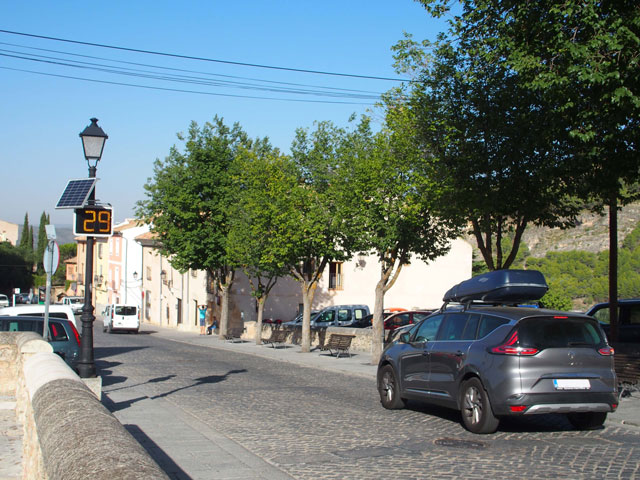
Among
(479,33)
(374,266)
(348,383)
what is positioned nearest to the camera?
(479,33)

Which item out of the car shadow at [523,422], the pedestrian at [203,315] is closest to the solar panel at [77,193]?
the car shadow at [523,422]

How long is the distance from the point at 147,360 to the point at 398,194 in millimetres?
10353

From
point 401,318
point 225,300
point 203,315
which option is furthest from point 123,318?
point 401,318

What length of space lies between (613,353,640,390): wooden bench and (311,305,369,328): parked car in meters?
23.4

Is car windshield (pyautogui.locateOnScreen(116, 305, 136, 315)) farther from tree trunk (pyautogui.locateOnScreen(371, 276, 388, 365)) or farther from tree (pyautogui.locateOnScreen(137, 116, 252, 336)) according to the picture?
tree trunk (pyautogui.locateOnScreen(371, 276, 388, 365))

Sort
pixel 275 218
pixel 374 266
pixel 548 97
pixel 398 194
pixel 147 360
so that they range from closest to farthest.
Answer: pixel 548 97 → pixel 398 194 → pixel 147 360 → pixel 275 218 → pixel 374 266

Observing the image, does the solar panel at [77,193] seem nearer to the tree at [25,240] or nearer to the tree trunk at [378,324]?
the tree trunk at [378,324]

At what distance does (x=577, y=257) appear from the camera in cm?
8444

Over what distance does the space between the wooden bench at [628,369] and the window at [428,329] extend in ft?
14.6

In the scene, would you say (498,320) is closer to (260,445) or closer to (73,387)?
(260,445)

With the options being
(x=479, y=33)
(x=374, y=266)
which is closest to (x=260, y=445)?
(x=479, y=33)

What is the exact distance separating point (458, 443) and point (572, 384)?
1.76m

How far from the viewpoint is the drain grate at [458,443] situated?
9.44 meters

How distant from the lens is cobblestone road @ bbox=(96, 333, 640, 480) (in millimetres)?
8117
